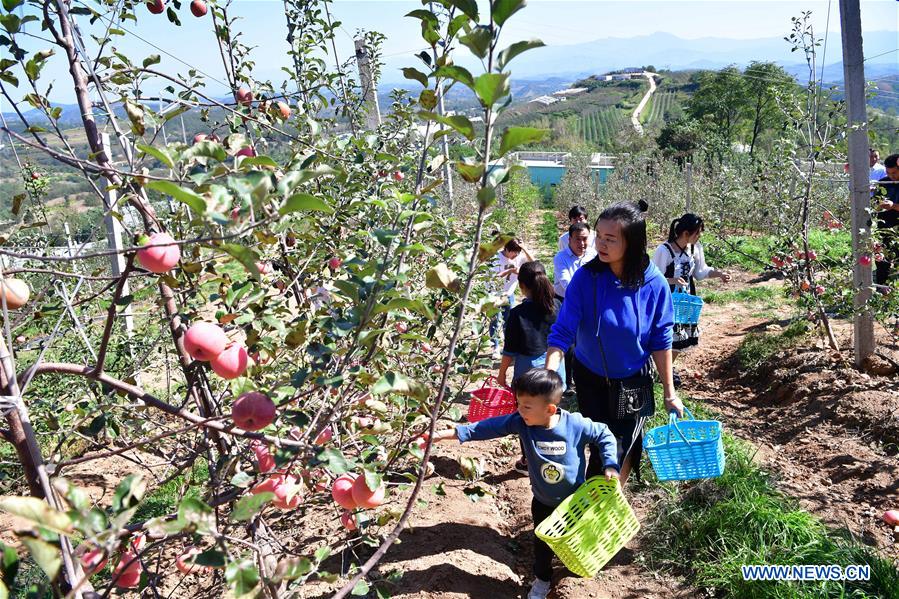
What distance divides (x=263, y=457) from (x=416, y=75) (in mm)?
939

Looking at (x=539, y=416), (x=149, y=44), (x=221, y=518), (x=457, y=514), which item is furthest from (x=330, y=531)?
(x=149, y=44)

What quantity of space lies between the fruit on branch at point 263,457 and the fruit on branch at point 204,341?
275 mm

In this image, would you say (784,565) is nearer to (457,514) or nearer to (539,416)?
(539,416)


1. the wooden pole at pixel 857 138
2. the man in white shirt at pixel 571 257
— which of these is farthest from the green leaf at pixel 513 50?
the wooden pole at pixel 857 138

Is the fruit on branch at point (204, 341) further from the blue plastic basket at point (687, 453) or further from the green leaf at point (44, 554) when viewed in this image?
the blue plastic basket at point (687, 453)

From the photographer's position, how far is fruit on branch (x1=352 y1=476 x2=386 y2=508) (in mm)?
1411

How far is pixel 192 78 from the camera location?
2594mm

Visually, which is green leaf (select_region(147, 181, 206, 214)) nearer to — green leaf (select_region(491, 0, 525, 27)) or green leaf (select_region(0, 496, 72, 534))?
green leaf (select_region(0, 496, 72, 534))

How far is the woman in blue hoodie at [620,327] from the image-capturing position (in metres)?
2.35

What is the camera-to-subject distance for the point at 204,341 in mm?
1147

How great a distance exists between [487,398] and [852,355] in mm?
2980

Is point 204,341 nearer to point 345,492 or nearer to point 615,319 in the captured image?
point 345,492

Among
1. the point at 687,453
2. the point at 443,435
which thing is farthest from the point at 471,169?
the point at 687,453

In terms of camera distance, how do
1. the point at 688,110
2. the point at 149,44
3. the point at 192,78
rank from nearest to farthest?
the point at 149,44 < the point at 192,78 < the point at 688,110
